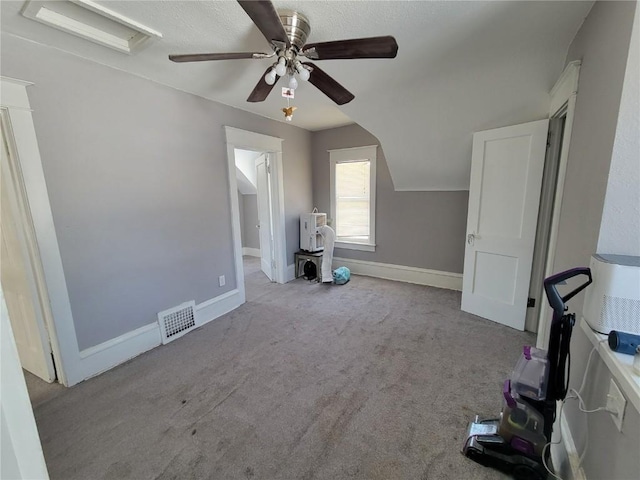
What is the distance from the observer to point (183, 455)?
1474 millimetres

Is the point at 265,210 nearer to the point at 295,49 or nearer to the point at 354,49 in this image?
the point at 295,49

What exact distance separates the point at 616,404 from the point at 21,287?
3.28 m

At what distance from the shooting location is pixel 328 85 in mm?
1850

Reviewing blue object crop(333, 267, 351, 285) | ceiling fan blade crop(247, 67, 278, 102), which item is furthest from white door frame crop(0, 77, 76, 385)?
blue object crop(333, 267, 351, 285)

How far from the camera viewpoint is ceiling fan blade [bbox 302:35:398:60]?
1382 mm

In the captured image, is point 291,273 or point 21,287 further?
point 291,273

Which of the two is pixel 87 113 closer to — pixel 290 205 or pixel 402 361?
pixel 290 205

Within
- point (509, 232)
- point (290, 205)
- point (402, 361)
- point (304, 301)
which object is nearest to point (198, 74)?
point (290, 205)

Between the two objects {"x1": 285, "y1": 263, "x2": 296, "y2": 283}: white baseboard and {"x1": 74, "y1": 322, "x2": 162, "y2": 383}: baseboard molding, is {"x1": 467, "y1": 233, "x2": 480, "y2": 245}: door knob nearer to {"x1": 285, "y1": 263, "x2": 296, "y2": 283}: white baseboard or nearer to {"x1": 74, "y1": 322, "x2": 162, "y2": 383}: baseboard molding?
{"x1": 285, "y1": 263, "x2": 296, "y2": 283}: white baseboard

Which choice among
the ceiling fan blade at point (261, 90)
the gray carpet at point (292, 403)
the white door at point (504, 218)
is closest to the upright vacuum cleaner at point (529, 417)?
the gray carpet at point (292, 403)

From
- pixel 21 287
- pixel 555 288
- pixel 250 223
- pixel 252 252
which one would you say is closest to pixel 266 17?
pixel 555 288

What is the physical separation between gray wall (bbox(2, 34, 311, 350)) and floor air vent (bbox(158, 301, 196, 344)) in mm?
86

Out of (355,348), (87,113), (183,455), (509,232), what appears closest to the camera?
(183,455)

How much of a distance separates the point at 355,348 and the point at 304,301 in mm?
1173
